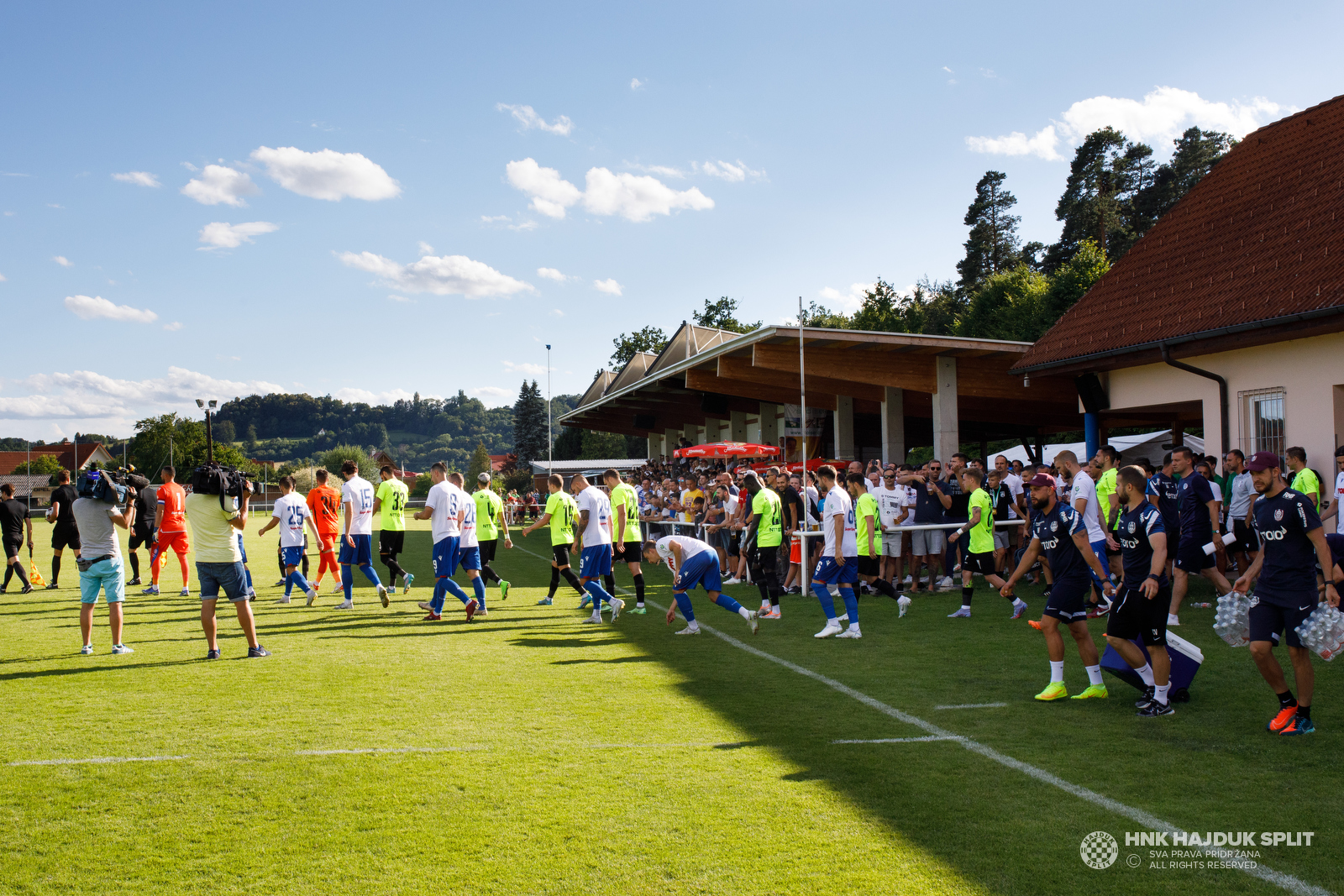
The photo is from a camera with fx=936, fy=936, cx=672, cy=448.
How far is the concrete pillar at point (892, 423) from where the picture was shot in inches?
872

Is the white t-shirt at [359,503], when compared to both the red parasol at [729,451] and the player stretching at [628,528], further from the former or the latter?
the red parasol at [729,451]

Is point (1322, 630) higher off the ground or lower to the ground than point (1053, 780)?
higher

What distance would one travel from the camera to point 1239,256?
14.6 metres

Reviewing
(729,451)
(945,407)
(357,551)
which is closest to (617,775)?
(357,551)

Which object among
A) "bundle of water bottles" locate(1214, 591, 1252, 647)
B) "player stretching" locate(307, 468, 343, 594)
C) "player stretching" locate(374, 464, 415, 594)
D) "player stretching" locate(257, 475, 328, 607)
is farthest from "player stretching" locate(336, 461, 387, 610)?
"bundle of water bottles" locate(1214, 591, 1252, 647)

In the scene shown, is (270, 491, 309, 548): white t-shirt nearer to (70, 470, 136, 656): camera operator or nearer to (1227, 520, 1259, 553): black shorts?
(70, 470, 136, 656): camera operator

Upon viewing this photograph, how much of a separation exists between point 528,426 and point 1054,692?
91.7m

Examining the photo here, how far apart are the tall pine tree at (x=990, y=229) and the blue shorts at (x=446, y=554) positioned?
60.2 m

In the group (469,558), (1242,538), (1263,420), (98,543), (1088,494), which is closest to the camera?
(98,543)

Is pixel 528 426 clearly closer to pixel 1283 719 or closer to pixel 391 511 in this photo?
pixel 391 511

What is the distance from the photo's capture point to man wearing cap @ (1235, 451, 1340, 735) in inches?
229

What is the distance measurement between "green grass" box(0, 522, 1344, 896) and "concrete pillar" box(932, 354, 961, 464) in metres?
11.0

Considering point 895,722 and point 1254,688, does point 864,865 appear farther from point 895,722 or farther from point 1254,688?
point 1254,688

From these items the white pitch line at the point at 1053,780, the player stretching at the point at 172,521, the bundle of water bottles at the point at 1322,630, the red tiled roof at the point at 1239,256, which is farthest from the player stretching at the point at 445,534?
the red tiled roof at the point at 1239,256
